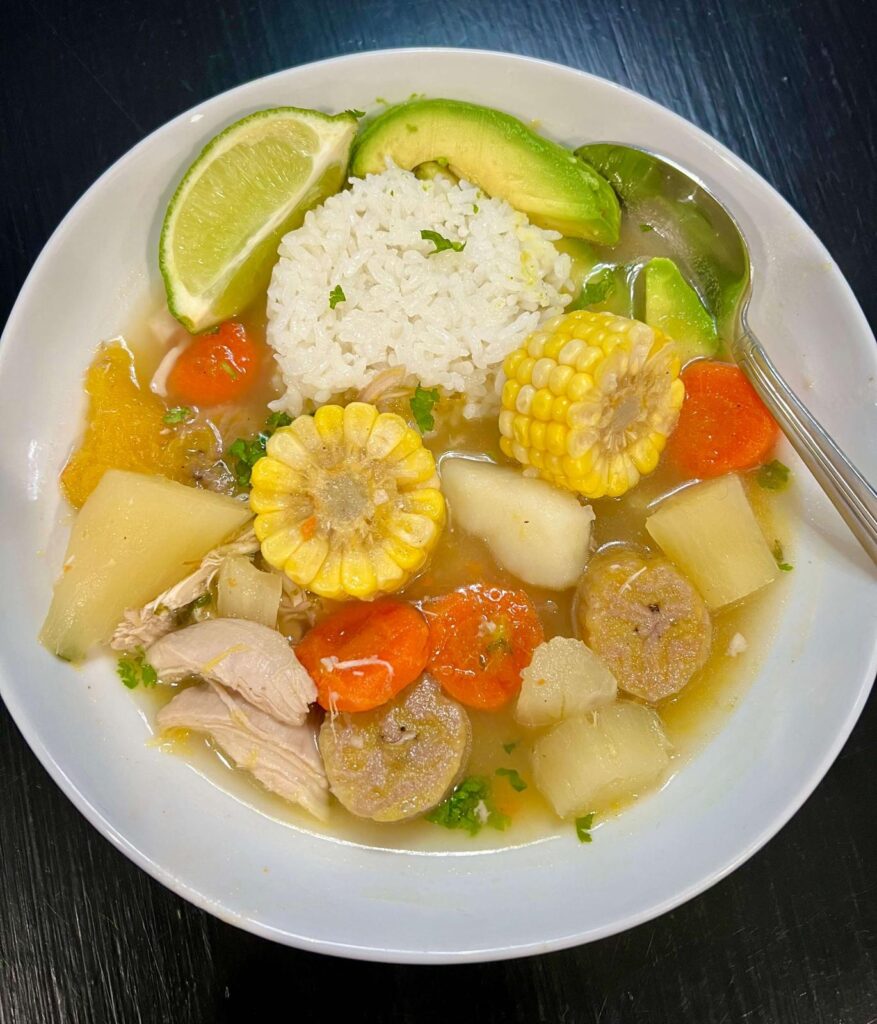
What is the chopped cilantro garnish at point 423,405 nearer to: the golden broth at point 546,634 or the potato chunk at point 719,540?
the golden broth at point 546,634

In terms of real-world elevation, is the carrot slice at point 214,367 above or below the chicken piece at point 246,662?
above

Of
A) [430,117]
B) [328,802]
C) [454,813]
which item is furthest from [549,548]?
→ [430,117]

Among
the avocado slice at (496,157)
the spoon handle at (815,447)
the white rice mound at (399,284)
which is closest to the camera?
the spoon handle at (815,447)

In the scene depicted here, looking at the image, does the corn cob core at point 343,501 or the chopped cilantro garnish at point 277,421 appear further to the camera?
the chopped cilantro garnish at point 277,421

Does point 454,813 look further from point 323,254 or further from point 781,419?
point 323,254

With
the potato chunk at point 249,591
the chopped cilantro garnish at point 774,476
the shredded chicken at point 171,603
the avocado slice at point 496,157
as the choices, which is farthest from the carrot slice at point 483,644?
the avocado slice at point 496,157

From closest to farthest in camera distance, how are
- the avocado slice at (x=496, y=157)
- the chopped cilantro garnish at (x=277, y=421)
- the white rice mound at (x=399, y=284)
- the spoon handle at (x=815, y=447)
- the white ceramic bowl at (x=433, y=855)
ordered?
the white ceramic bowl at (x=433, y=855)
the spoon handle at (x=815, y=447)
the avocado slice at (x=496, y=157)
the white rice mound at (x=399, y=284)
the chopped cilantro garnish at (x=277, y=421)
